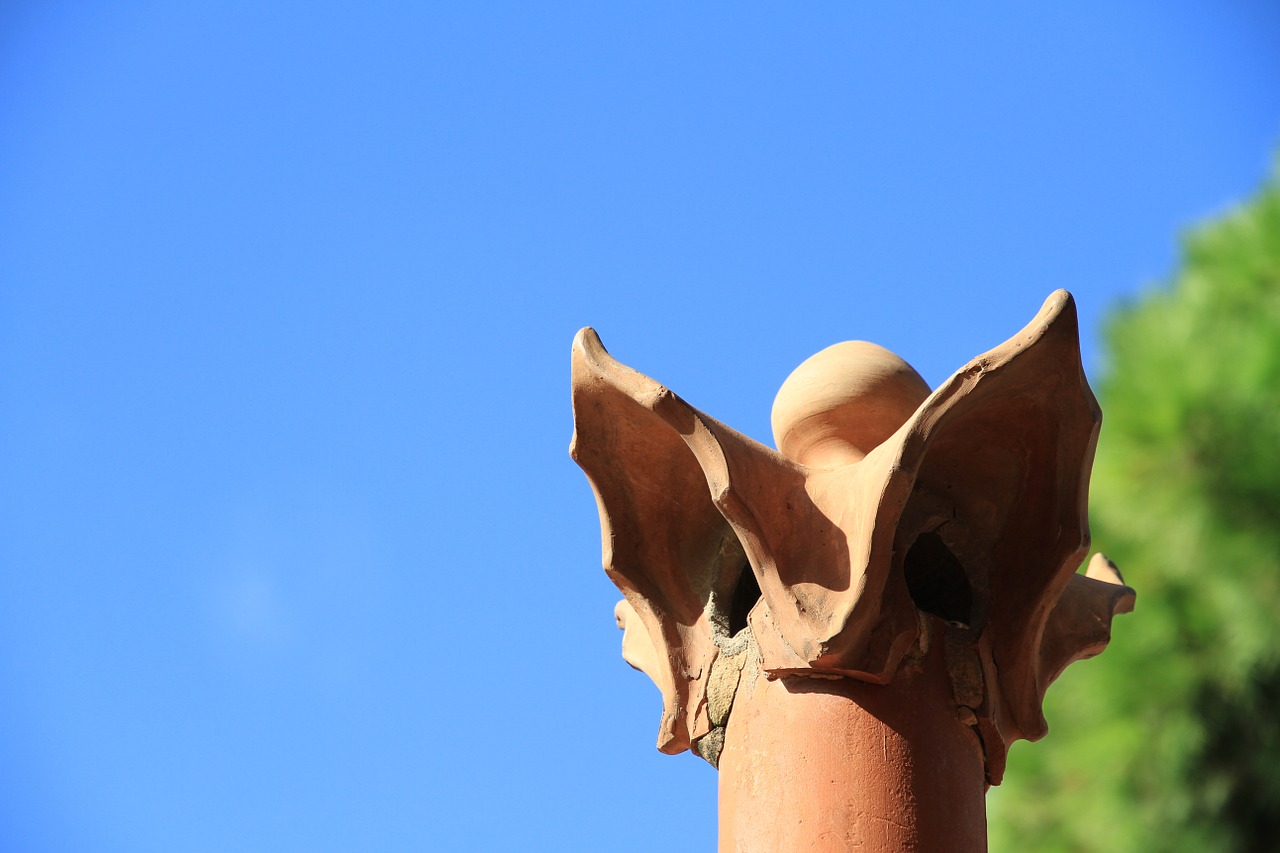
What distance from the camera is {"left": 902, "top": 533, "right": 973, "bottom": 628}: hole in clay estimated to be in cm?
270

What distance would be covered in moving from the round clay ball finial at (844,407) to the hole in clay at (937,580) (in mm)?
218

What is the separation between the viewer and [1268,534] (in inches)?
258

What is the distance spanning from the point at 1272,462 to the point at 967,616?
4.49 m

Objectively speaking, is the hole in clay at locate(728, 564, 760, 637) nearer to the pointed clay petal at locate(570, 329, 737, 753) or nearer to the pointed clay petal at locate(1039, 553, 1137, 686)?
the pointed clay petal at locate(570, 329, 737, 753)

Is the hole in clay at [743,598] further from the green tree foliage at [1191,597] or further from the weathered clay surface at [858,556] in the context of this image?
the green tree foliage at [1191,597]

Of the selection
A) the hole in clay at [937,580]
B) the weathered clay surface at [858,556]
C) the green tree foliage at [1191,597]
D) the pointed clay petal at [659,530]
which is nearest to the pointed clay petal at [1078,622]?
the weathered clay surface at [858,556]

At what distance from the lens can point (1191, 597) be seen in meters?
6.85

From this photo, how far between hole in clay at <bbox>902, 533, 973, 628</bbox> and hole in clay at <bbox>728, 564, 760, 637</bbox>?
0.96ft

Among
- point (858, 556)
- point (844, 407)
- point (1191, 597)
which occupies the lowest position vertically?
point (858, 556)

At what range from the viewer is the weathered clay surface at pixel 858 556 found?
237cm

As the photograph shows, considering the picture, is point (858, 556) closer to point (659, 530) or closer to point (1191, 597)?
point (659, 530)

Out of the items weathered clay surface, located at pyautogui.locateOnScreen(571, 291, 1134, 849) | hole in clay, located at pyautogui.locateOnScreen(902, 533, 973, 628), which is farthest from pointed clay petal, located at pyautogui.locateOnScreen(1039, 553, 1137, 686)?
hole in clay, located at pyautogui.locateOnScreen(902, 533, 973, 628)

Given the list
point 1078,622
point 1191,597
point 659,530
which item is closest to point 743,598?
point 659,530

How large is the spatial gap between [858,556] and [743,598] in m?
0.41
